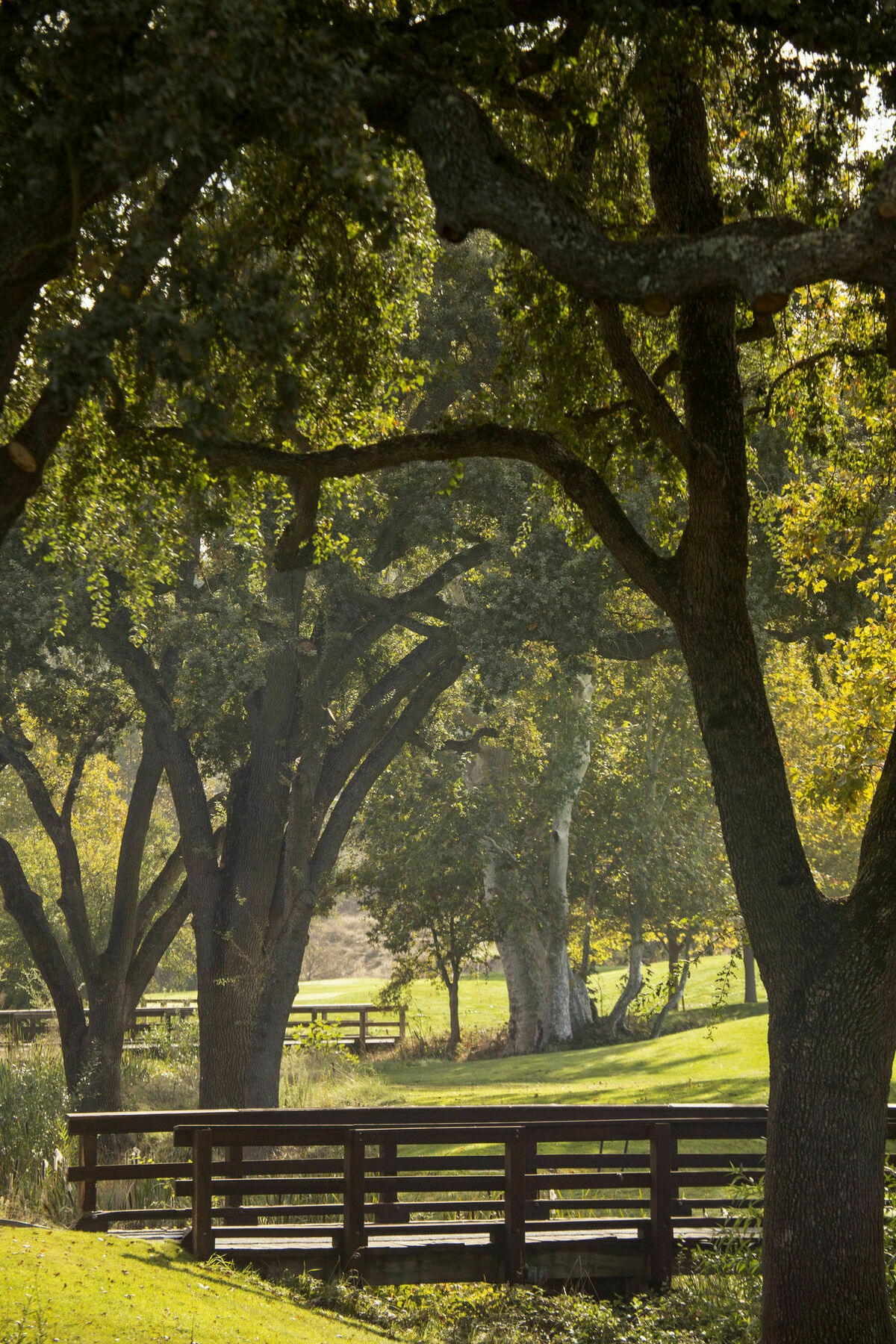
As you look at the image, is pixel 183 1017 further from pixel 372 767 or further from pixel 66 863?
pixel 372 767

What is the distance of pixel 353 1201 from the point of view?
867 centimetres

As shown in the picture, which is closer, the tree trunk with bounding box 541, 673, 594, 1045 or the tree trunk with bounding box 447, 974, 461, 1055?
the tree trunk with bounding box 541, 673, 594, 1045

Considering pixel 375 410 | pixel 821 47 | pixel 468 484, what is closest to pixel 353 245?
pixel 375 410

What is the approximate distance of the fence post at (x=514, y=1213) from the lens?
343 inches

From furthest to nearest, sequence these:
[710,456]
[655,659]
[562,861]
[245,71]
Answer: [562,861] → [655,659] → [710,456] → [245,71]

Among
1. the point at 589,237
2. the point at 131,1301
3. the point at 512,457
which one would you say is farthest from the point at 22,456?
the point at 131,1301

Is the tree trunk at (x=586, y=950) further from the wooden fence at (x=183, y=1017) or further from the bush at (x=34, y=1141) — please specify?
the bush at (x=34, y=1141)

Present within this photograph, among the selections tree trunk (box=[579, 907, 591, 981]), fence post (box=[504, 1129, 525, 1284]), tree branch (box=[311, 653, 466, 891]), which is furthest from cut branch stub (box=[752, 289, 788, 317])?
tree trunk (box=[579, 907, 591, 981])

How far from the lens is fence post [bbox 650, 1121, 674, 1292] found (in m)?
8.81

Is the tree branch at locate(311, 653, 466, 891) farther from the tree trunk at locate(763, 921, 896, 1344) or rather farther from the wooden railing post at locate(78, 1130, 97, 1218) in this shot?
the tree trunk at locate(763, 921, 896, 1344)

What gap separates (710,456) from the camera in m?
7.21

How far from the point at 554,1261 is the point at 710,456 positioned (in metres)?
5.97

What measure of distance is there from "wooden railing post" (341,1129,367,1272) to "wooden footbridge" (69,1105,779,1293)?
0.01 m

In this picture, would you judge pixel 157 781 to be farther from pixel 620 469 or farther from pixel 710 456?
pixel 710 456
